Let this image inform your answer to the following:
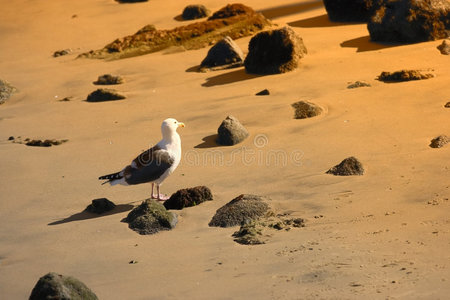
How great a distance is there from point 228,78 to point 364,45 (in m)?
2.66

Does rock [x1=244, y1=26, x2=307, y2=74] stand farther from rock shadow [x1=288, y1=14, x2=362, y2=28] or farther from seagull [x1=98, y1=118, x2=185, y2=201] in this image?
seagull [x1=98, y1=118, x2=185, y2=201]

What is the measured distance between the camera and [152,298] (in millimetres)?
5398

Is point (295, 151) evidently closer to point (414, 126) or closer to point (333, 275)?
point (414, 126)

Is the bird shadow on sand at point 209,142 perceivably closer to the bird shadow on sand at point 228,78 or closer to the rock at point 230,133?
the rock at point 230,133

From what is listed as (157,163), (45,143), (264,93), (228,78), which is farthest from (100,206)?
(228,78)

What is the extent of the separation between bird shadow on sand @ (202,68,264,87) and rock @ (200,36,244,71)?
479mm

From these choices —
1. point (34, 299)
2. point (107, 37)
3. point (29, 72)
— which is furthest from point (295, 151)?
point (107, 37)

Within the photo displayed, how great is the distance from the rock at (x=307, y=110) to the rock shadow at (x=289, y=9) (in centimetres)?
644

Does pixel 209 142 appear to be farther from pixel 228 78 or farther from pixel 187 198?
pixel 228 78

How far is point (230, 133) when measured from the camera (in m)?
9.20

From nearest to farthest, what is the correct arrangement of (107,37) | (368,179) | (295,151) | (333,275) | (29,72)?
(333,275)
(368,179)
(295,151)
(29,72)
(107,37)

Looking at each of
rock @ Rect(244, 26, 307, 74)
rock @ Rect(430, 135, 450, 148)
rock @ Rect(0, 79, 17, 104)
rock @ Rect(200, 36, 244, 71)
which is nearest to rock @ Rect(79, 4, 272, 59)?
rock @ Rect(200, 36, 244, 71)

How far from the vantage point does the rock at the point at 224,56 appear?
42.1ft

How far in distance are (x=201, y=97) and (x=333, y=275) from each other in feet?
20.5
